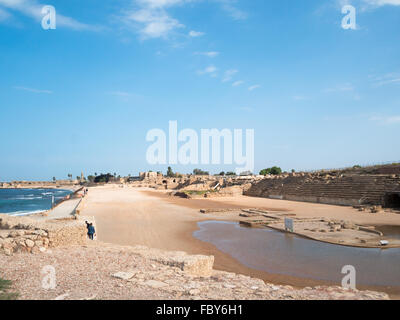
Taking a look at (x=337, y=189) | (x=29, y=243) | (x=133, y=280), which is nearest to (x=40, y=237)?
(x=29, y=243)

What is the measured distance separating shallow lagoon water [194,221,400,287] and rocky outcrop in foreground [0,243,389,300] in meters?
3.76

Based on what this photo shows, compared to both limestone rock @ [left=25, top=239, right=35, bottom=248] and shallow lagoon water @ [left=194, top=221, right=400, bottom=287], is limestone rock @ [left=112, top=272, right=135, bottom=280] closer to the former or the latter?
limestone rock @ [left=25, top=239, right=35, bottom=248]

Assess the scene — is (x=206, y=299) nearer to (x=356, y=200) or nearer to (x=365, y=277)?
(x=365, y=277)

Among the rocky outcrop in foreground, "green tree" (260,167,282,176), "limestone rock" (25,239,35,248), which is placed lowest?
the rocky outcrop in foreground

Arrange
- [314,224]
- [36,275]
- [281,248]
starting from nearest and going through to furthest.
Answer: [36,275]
[281,248]
[314,224]

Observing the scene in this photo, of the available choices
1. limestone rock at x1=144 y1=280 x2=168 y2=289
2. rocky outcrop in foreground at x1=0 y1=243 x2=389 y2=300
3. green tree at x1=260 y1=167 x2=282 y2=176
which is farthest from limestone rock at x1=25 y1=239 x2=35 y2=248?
green tree at x1=260 y1=167 x2=282 y2=176

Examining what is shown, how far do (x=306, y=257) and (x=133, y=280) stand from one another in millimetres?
8304

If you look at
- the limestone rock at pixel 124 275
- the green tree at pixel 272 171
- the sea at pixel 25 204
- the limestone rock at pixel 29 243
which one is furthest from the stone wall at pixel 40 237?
the green tree at pixel 272 171

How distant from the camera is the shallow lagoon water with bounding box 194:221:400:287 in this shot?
10.0 metres

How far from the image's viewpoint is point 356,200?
30.3m

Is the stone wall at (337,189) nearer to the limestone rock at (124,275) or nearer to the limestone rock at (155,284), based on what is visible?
the limestone rock at (155,284)
